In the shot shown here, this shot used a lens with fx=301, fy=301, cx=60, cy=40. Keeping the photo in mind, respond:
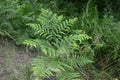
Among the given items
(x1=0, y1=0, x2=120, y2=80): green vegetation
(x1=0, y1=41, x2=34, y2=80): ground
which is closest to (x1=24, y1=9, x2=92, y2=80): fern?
(x1=0, y1=0, x2=120, y2=80): green vegetation

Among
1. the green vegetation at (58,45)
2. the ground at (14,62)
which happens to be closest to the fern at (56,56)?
the green vegetation at (58,45)

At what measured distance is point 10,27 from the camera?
5.00m

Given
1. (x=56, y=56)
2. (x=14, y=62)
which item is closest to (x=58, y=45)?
(x=56, y=56)

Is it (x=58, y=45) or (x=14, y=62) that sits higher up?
(x=58, y=45)

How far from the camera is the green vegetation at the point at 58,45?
382 centimetres

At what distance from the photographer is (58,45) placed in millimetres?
3979

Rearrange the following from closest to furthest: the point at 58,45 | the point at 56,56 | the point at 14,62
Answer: the point at 56,56
the point at 58,45
the point at 14,62

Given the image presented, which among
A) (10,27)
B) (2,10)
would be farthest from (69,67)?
(2,10)

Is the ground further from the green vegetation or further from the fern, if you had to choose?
the fern

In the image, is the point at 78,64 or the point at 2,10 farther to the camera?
the point at 2,10

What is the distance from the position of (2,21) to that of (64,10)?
223 cm

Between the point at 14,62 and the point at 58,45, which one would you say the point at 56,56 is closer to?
the point at 58,45

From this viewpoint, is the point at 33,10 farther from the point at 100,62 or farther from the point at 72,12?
the point at 100,62

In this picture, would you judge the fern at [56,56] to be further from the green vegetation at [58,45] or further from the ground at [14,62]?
the ground at [14,62]
